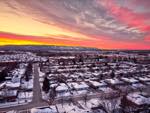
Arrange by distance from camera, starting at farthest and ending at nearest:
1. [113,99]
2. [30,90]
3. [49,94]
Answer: [30,90] < [49,94] < [113,99]

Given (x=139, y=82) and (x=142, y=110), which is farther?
(x=139, y=82)

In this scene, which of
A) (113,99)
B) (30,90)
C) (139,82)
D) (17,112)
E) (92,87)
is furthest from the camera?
(139,82)

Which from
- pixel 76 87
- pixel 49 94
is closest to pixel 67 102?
pixel 49 94

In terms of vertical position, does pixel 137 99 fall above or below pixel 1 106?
above

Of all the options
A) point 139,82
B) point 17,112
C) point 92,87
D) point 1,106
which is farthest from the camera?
point 139,82

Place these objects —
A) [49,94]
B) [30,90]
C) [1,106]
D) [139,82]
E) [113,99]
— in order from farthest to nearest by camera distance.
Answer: [139,82], [30,90], [49,94], [113,99], [1,106]

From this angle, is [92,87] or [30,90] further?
[92,87]

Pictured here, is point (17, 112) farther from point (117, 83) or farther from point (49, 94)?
point (117, 83)

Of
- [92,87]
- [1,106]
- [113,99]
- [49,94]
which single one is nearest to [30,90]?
[49,94]

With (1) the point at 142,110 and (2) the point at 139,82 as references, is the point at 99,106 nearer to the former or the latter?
(1) the point at 142,110
